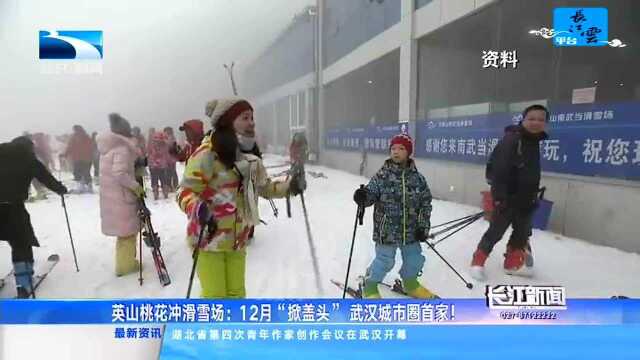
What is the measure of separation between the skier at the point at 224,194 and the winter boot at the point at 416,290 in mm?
744

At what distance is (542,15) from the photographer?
1.82 m

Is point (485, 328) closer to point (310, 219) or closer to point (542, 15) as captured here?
point (310, 219)

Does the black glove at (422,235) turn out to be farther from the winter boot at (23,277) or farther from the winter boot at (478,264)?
the winter boot at (23,277)

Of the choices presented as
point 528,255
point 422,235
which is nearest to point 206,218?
point 422,235

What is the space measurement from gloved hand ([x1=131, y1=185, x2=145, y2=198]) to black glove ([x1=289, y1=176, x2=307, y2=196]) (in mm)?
788

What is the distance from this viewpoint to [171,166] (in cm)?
180

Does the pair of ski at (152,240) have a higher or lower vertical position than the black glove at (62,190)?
lower

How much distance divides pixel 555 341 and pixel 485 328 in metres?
0.36

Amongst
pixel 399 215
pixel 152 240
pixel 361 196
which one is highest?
pixel 361 196

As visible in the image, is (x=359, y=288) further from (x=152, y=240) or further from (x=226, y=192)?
(x=152, y=240)

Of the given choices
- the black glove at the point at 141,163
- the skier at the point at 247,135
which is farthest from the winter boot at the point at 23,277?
the skier at the point at 247,135

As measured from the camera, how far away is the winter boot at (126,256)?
1861mm

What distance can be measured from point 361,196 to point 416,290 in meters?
0.56

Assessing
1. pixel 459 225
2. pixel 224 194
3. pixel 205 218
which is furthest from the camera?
pixel 459 225
